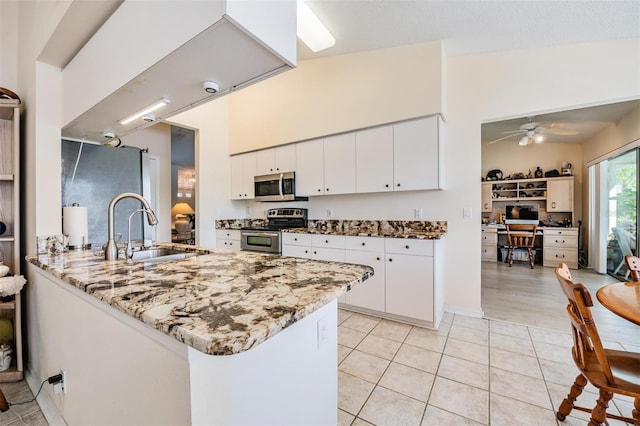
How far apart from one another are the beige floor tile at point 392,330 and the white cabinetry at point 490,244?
14.8 feet

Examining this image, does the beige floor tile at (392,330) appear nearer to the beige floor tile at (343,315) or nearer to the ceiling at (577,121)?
the beige floor tile at (343,315)

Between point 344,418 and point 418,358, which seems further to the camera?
point 418,358

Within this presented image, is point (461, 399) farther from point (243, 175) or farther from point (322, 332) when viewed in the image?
point (243, 175)

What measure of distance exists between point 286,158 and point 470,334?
2943 millimetres

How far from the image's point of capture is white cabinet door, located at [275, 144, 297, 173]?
3.70 meters

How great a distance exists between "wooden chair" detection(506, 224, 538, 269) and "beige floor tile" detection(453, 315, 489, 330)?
3508mm

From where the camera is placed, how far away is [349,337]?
2.43m

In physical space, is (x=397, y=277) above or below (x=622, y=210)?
below

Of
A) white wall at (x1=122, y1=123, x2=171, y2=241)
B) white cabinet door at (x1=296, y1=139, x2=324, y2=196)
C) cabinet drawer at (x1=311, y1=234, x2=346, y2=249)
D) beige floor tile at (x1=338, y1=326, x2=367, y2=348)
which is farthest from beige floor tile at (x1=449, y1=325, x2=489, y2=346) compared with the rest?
white wall at (x1=122, y1=123, x2=171, y2=241)

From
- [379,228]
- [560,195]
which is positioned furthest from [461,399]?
[560,195]

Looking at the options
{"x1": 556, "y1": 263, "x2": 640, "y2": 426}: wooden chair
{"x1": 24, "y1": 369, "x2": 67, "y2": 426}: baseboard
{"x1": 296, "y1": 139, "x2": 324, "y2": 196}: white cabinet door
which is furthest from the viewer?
{"x1": 296, "y1": 139, "x2": 324, "y2": 196}: white cabinet door

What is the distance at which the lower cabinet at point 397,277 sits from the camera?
2553mm

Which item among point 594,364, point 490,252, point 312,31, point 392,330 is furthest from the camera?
point 490,252

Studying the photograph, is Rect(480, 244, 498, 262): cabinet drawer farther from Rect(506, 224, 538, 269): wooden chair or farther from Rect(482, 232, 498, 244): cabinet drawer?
Rect(506, 224, 538, 269): wooden chair
